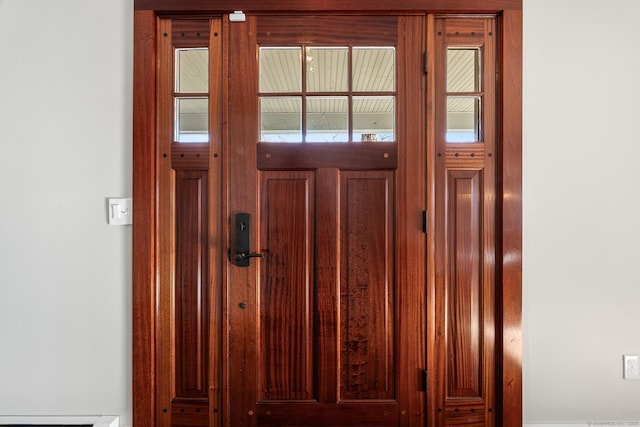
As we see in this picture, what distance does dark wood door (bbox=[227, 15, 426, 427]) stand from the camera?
1.64m

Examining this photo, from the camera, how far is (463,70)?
167cm

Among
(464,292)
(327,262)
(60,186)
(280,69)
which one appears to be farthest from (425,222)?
(60,186)

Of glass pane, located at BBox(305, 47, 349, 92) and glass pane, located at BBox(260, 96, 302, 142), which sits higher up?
glass pane, located at BBox(305, 47, 349, 92)

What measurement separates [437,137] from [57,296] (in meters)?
1.87

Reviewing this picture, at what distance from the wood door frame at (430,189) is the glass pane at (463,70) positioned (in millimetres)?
107

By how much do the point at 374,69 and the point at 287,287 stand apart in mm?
1067

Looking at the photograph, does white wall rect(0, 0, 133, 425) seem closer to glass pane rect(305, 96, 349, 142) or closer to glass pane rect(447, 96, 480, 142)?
glass pane rect(305, 96, 349, 142)

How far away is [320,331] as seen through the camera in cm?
164

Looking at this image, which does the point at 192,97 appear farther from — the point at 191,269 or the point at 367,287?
the point at 367,287
